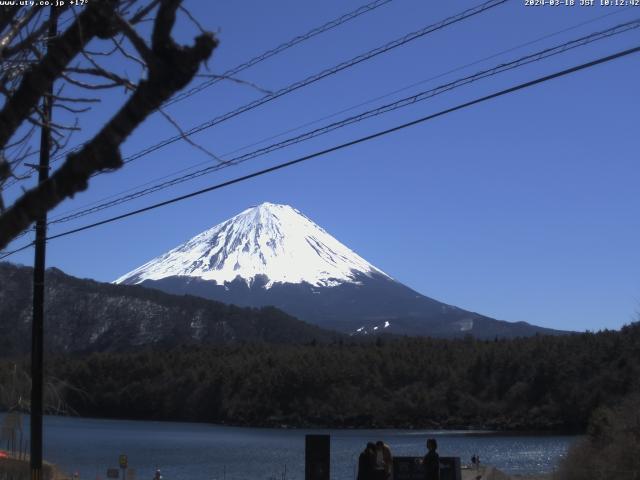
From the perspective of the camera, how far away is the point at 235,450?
5850 cm

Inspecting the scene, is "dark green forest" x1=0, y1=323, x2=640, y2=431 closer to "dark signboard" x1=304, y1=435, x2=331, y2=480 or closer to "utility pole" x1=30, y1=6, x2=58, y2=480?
"dark signboard" x1=304, y1=435, x2=331, y2=480

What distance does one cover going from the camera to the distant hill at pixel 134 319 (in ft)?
500

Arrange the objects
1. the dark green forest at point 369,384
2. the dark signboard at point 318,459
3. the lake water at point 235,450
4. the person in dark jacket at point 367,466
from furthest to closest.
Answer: the dark green forest at point 369,384 < the lake water at point 235,450 < the dark signboard at point 318,459 < the person in dark jacket at point 367,466

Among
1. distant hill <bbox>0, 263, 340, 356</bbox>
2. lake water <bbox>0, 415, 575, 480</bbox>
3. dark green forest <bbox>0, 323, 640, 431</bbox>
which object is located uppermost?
distant hill <bbox>0, 263, 340, 356</bbox>

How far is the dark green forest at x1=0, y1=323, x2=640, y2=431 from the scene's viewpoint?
82.2m

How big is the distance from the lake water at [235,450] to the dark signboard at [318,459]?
18.6m

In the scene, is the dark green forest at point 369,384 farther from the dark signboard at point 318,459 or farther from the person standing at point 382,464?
the person standing at point 382,464

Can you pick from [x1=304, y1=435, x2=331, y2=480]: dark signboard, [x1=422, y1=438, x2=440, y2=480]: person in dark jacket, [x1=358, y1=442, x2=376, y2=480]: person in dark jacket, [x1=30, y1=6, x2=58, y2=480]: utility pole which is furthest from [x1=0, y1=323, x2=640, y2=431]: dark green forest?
[x1=358, y1=442, x2=376, y2=480]: person in dark jacket

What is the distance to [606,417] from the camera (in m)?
24.9

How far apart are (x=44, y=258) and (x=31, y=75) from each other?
12.8 m

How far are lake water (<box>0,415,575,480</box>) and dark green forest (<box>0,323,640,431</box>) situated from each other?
6045mm

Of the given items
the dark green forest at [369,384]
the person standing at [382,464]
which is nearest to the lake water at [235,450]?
the dark green forest at [369,384]

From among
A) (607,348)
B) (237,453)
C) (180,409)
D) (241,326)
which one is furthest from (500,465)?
(241,326)

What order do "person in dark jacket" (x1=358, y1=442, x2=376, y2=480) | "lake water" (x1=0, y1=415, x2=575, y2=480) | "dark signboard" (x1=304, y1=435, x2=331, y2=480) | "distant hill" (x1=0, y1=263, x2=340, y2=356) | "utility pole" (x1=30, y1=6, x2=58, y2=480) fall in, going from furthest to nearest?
"distant hill" (x1=0, y1=263, x2=340, y2=356) → "lake water" (x1=0, y1=415, x2=575, y2=480) → "utility pole" (x1=30, y1=6, x2=58, y2=480) → "dark signboard" (x1=304, y1=435, x2=331, y2=480) → "person in dark jacket" (x1=358, y1=442, x2=376, y2=480)
